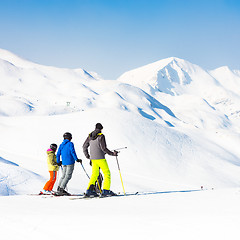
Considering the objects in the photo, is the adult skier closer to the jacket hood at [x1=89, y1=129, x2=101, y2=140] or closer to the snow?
the jacket hood at [x1=89, y1=129, x2=101, y2=140]

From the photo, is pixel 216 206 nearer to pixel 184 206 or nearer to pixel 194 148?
pixel 184 206

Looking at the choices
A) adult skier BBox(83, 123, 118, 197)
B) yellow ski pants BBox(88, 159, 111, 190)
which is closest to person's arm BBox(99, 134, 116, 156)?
adult skier BBox(83, 123, 118, 197)

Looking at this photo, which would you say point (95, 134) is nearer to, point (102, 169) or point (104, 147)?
point (104, 147)

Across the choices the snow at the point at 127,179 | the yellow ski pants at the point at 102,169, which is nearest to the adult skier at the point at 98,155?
the yellow ski pants at the point at 102,169

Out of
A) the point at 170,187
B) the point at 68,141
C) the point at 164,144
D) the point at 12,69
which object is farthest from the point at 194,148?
the point at 12,69

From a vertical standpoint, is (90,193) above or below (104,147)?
below

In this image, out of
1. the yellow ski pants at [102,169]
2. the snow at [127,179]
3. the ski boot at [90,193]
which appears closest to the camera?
the snow at [127,179]

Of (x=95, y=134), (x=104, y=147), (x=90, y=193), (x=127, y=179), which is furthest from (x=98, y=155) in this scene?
(x=127, y=179)

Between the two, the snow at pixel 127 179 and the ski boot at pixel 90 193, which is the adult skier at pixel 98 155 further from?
the snow at pixel 127 179

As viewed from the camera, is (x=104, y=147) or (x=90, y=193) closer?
(x=104, y=147)

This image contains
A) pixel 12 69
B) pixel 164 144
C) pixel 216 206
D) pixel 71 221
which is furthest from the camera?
pixel 12 69

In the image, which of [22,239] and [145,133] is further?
[145,133]

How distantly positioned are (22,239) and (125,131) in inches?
1323

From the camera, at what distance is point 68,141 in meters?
10.8
